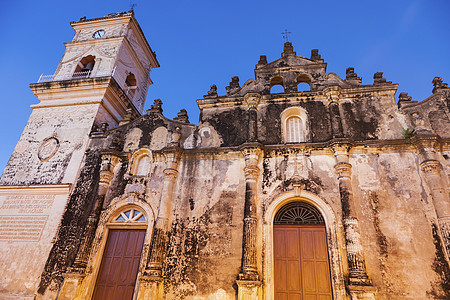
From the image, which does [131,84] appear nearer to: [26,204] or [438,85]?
[26,204]

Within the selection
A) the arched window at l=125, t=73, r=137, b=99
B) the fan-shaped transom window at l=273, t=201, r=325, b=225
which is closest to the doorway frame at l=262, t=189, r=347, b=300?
the fan-shaped transom window at l=273, t=201, r=325, b=225

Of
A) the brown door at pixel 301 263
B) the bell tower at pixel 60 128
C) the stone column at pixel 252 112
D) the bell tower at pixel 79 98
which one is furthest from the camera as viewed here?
the bell tower at pixel 79 98

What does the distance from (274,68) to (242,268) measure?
841cm

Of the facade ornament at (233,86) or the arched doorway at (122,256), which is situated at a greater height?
the facade ornament at (233,86)

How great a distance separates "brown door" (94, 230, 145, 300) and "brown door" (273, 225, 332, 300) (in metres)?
4.85

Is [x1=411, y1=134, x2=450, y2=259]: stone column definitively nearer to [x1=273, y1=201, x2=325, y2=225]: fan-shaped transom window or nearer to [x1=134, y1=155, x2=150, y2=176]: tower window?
[x1=273, y1=201, x2=325, y2=225]: fan-shaped transom window

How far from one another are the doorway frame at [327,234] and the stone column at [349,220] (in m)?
0.31

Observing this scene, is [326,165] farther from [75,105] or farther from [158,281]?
[75,105]

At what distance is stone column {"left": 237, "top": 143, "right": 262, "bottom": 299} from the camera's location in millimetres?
8445

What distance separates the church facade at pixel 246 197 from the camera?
874 centimetres

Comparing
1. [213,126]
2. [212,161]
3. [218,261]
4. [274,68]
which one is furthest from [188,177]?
[274,68]

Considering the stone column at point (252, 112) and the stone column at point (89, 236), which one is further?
the stone column at point (252, 112)

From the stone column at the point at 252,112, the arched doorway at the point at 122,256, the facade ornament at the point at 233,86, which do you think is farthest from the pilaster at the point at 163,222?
the facade ornament at the point at 233,86

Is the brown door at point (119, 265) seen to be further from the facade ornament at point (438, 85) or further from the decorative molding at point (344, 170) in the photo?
the facade ornament at point (438, 85)
